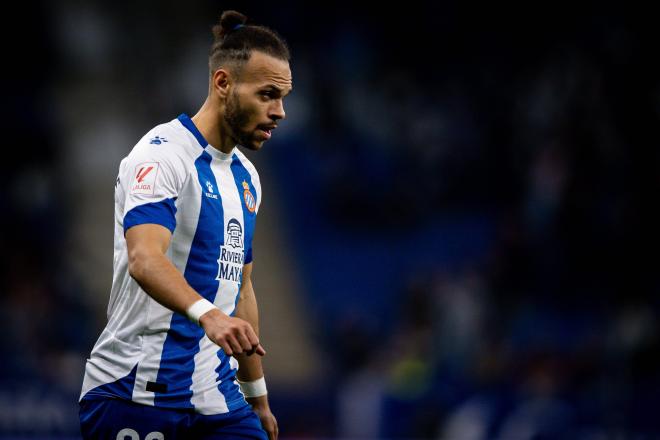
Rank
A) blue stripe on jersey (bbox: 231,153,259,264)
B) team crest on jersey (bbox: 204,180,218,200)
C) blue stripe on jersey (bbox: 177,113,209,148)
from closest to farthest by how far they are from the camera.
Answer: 1. team crest on jersey (bbox: 204,180,218,200)
2. blue stripe on jersey (bbox: 177,113,209,148)
3. blue stripe on jersey (bbox: 231,153,259,264)

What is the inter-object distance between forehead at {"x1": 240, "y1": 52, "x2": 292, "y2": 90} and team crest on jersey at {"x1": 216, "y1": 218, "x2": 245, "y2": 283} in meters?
0.53

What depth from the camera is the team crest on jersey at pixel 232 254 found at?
4238 millimetres

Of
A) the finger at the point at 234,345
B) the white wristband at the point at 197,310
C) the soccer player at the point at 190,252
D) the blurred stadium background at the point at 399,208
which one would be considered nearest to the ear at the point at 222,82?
the soccer player at the point at 190,252

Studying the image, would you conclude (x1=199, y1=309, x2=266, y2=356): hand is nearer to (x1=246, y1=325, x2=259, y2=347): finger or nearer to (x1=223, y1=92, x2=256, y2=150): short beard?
(x1=246, y1=325, x2=259, y2=347): finger

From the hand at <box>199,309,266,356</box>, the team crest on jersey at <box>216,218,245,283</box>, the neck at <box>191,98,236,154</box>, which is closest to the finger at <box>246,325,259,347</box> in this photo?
the hand at <box>199,309,266,356</box>

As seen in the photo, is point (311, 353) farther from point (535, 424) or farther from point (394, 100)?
point (535, 424)

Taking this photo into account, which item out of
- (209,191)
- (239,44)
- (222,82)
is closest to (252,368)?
(209,191)

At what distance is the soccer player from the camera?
13.4ft

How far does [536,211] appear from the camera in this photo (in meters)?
12.9

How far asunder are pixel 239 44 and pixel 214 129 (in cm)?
Answer: 34

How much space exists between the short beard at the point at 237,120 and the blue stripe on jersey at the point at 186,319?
19cm

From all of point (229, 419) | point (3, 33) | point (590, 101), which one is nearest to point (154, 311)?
point (229, 419)

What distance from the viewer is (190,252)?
13.5 ft

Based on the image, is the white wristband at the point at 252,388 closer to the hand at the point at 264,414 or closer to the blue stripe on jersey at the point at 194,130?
the hand at the point at 264,414
